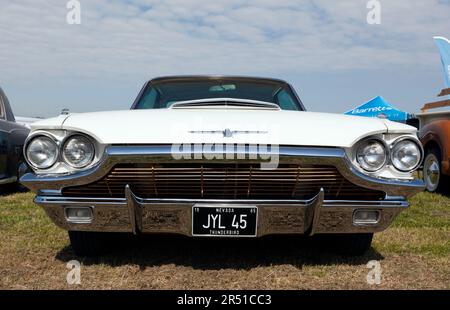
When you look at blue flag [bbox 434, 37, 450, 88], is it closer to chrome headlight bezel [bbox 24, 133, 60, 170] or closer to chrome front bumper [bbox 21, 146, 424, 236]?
chrome front bumper [bbox 21, 146, 424, 236]

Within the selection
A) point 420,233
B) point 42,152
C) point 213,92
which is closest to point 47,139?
point 42,152

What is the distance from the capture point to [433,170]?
19.6 feet

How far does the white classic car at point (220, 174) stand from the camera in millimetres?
2312

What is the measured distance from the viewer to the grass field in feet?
8.21

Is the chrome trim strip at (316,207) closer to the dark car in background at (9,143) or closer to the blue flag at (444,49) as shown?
the dark car in background at (9,143)

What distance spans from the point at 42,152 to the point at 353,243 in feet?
6.47

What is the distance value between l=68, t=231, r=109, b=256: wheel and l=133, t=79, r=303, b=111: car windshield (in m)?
1.34

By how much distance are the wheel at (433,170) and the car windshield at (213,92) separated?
286 cm

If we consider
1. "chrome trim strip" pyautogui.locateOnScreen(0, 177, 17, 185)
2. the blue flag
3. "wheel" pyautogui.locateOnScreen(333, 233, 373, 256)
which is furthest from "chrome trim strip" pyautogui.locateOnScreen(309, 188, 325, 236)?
the blue flag

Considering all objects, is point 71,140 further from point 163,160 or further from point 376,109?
point 376,109

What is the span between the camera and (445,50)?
426 inches

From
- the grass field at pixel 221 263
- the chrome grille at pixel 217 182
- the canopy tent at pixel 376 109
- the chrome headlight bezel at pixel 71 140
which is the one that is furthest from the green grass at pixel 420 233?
the canopy tent at pixel 376 109

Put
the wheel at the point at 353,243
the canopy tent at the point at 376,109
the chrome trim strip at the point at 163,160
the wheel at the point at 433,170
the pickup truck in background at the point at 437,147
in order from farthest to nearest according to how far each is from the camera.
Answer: the canopy tent at the point at 376,109 → the wheel at the point at 433,170 → the pickup truck in background at the point at 437,147 → the wheel at the point at 353,243 → the chrome trim strip at the point at 163,160
